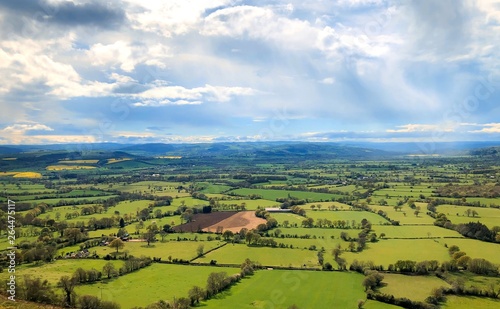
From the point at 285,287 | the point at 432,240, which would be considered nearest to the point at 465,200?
the point at 432,240

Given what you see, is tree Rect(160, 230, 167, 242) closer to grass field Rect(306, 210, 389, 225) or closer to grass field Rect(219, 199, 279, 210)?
grass field Rect(219, 199, 279, 210)

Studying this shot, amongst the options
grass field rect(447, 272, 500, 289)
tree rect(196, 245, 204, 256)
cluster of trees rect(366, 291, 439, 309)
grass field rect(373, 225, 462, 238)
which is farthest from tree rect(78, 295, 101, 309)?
grass field rect(373, 225, 462, 238)

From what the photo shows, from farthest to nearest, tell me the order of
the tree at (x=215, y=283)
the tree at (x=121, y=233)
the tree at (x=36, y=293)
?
the tree at (x=121, y=233), the tree at (x=215, y=283), the tree at (x=36, y=293)

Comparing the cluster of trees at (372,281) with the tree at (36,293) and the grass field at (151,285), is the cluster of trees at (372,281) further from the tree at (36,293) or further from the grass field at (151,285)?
the tree at (36,293)

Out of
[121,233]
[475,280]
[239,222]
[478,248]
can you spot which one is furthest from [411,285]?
[121,233]

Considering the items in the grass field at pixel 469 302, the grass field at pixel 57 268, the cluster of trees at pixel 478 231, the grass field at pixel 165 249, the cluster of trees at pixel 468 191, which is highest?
the cluster of trees at pixel 468 191

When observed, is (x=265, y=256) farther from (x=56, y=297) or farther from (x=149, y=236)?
(x=56, y=297)

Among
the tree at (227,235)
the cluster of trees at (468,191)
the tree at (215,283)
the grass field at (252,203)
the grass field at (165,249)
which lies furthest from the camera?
the cluster of trees at (468,191)

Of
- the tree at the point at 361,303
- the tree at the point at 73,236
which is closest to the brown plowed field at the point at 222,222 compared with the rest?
the tree at the point at 73,236
